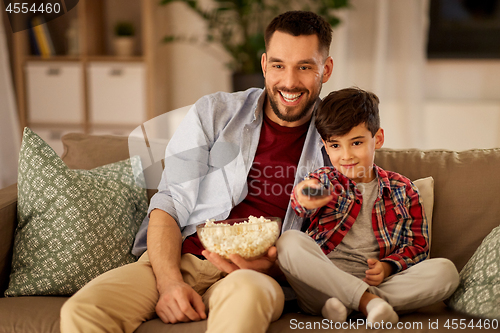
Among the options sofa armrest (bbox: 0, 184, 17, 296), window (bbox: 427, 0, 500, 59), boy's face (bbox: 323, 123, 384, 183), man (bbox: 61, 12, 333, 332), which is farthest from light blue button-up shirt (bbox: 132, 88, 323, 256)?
window (bbox: 427, 0, 500, 59)

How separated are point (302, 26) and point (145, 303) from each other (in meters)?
0.84

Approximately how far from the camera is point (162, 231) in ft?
4.00

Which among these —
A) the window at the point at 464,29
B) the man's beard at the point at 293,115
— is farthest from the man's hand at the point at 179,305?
the window at the point at 464,29

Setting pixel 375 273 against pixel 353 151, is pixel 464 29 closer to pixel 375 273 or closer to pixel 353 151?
pixel 353 151

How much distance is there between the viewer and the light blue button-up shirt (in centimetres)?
129

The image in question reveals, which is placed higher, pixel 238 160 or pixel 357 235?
pixel 238 160

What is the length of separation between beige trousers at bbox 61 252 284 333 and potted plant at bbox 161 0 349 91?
187 cm

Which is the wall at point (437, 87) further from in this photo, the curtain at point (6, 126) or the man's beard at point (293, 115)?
the man's beard at point (293, 115)

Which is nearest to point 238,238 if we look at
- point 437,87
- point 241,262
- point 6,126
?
point 241,262

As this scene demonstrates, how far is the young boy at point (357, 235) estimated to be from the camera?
1.02 m

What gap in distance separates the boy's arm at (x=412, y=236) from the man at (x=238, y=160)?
27 cm

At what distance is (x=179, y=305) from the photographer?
104 centimetres

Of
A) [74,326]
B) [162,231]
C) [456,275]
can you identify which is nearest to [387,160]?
[456,275]

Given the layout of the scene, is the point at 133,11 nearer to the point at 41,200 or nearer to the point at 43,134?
the point at 43,134
